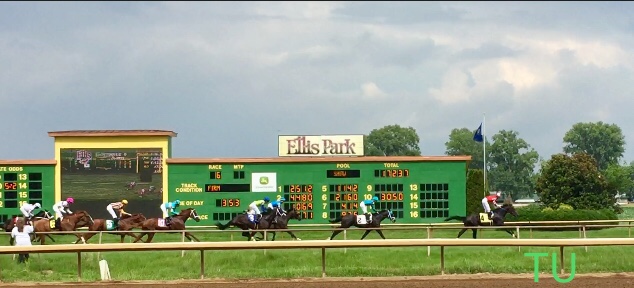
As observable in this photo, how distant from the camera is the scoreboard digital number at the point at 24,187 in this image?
26703 mm

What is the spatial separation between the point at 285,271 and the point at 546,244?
3723 mm

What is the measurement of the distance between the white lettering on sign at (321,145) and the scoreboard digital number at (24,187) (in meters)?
6.44

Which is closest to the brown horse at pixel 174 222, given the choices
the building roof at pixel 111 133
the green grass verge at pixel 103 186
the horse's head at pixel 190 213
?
the horse's head at pixel 190 213

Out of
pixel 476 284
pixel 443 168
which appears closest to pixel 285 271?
pixel 476 284

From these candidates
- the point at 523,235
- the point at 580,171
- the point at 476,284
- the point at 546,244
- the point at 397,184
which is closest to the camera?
the point at 476,284

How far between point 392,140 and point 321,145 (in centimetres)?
5805

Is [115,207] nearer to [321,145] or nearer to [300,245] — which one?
[321,145]

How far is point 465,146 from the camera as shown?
91375 mm

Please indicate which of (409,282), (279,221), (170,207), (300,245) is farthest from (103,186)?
(409,282)

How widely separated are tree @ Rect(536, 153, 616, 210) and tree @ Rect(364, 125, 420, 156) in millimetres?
39232

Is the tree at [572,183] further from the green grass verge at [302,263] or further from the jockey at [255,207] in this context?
the green grass verge at [302,263]

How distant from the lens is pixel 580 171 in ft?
147

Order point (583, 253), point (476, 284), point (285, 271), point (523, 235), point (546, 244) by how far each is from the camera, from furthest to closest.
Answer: point (523, 235) < point (583, 253) < point (285, 271) < point (546, 244) < point (476, 284)

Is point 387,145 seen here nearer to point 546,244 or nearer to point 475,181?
point 475,181
